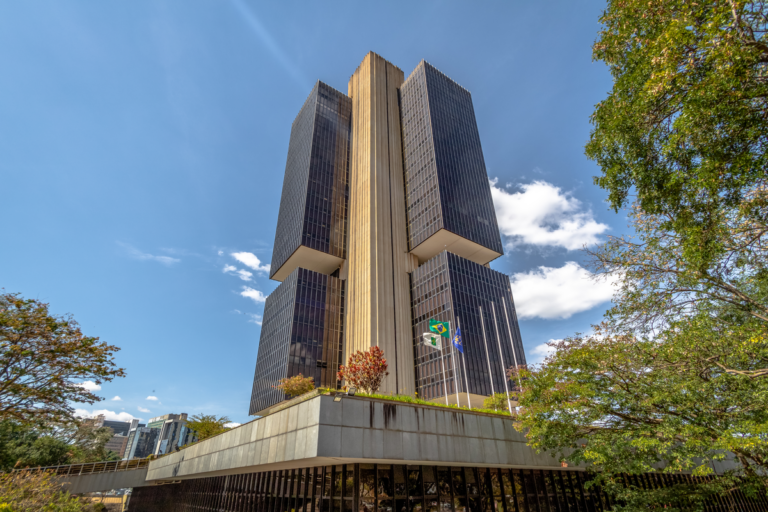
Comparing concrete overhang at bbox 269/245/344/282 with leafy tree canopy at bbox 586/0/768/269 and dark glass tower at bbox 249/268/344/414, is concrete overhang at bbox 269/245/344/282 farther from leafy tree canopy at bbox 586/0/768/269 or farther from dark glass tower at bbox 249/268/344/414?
leafy tree canopy at bbox 586/0/768/269

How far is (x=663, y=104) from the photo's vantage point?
12141mm

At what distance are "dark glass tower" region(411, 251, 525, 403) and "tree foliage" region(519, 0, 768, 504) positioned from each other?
125 feet

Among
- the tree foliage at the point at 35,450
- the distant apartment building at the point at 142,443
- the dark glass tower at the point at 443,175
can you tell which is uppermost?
the dark glass tower at the point at 443,175

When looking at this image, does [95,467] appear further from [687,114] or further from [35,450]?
[687,114]

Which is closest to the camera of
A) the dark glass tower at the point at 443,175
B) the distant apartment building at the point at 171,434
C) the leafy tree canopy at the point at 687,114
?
the leafy tree canopy at the point at 687,114

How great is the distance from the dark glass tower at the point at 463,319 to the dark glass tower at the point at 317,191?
18597mm

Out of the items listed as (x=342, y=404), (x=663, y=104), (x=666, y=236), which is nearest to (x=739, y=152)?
(x=663, y=104)

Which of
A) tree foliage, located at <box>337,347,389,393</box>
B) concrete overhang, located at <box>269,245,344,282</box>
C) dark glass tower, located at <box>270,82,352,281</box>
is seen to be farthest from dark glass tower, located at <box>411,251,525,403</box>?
tree foliage, located at <box>337,347,389,393</box>

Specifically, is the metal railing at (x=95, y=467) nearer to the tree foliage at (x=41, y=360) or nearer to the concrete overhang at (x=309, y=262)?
the tree foliage at (x=41, y=360)

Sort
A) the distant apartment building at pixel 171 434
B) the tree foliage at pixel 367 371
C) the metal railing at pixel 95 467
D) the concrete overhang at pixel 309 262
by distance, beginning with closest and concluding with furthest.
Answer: the tree foliage at pixel 367 371 → the metal railing at pixel 95 467 → the concrete overhang at pixel 309 262 → the distant apartment building at pixel 171 434

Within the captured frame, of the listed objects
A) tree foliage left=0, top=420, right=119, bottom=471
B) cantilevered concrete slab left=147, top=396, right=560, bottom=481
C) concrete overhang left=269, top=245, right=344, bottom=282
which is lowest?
cantilevered concrete slab left=147, top=396, right=560, bottom=481

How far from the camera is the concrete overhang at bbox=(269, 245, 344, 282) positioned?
233 ft

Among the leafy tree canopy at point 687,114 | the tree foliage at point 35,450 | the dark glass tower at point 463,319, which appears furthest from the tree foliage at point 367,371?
the tree foliage at point 35,450

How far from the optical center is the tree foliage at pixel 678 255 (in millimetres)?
10453
